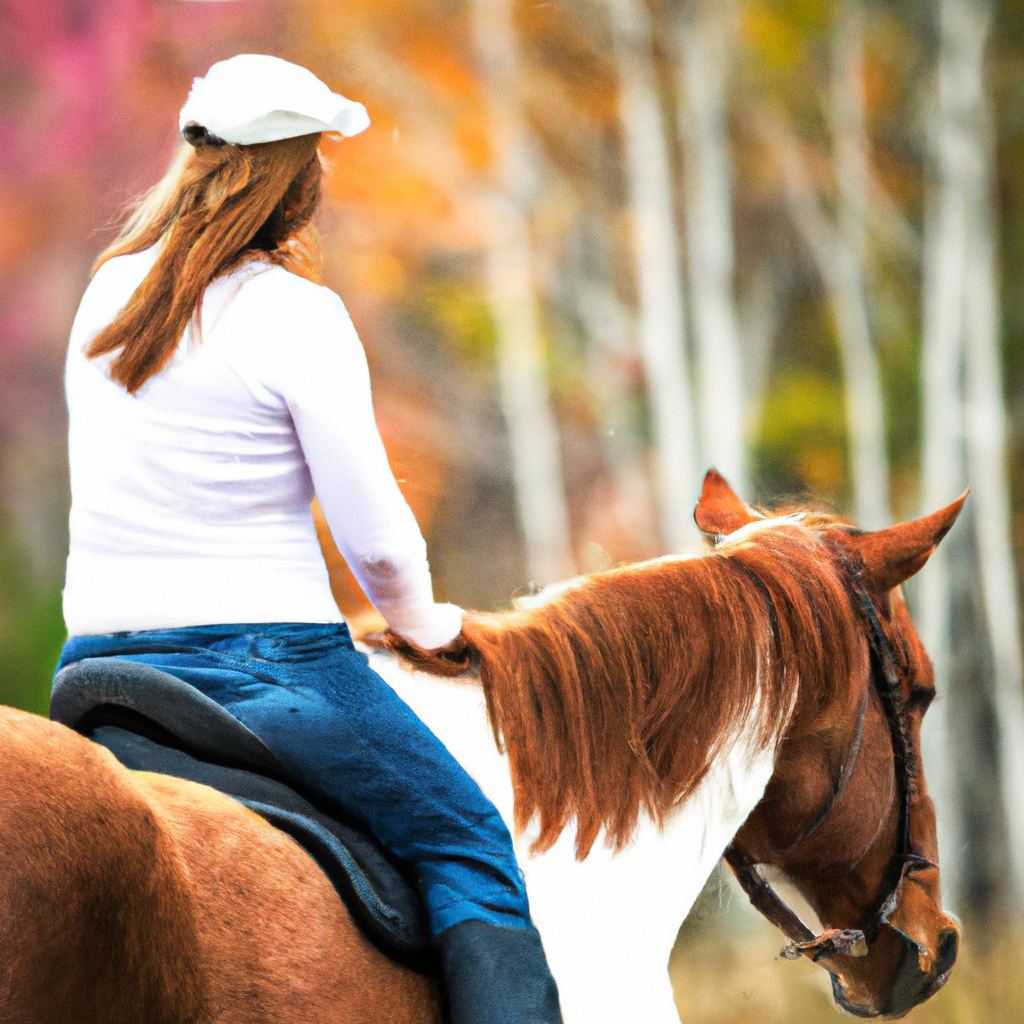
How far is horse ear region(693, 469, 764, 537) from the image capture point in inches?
59.4

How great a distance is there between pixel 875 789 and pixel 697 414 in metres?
4.14

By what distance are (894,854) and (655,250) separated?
14.6ft

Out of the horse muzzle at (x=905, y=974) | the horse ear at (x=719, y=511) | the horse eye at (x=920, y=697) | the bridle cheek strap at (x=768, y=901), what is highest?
the horse ear at (x=719, y=511)

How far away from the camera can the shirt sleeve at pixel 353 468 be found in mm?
956

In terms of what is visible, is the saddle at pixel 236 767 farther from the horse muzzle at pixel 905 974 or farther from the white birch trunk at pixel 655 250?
the white birch trunk at pixel 655 250

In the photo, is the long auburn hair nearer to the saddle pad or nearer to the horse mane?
the saddle pad

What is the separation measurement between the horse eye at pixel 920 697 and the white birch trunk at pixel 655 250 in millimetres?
3872

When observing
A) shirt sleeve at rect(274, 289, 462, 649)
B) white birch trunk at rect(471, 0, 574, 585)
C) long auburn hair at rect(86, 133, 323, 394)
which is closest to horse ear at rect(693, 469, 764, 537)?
shirt sleeve at rect(274, 289, 462, 649)

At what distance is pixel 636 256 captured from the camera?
5.55 meters

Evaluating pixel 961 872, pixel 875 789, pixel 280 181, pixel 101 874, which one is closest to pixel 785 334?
pixel 961 872

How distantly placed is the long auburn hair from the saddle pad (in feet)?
A: 1.12

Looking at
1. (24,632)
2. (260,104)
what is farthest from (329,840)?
(24,632)

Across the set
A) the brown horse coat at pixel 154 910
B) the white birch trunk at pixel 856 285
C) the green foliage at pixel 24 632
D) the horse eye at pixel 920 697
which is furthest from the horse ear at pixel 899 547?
the green foliage at pixel 24 632

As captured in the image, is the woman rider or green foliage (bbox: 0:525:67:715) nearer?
the woman rider
